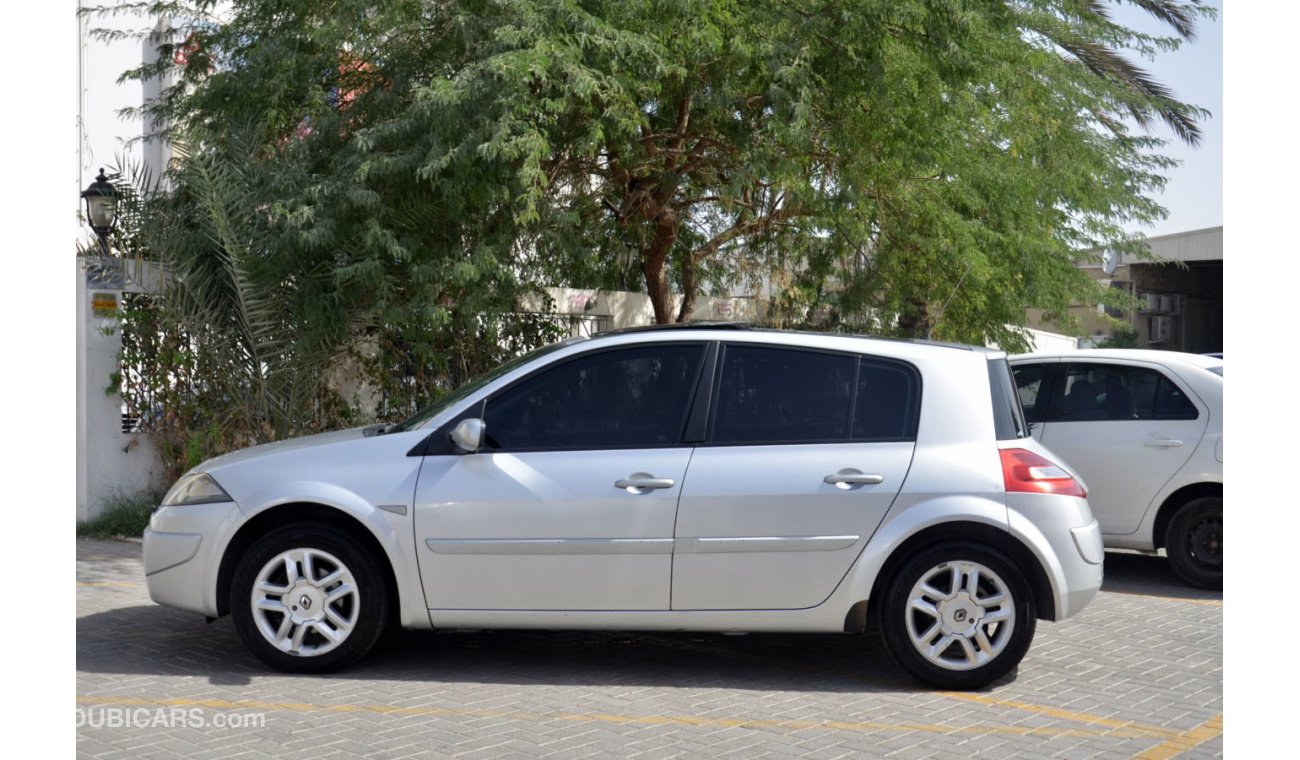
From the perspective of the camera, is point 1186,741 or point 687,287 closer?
point 1186,741

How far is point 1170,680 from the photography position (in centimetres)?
661

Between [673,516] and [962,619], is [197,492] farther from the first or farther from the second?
[962,619]

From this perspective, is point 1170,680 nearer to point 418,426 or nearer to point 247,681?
point 418,426

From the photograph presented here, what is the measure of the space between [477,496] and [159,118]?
8.01 meters

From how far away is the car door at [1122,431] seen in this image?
30.1 feet

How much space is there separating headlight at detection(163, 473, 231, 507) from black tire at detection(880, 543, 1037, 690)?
3324 millimetres

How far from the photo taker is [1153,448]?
30.1ft

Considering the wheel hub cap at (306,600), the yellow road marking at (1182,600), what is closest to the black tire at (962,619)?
the wheel hub cap at (306,600)

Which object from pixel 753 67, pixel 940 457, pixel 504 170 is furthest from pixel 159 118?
pixel 940 457

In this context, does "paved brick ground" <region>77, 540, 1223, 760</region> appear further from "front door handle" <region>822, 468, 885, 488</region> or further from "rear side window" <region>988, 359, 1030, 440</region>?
"rear side window" <region>988, 359, 1030, 440</region>

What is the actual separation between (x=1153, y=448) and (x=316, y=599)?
5.79 m

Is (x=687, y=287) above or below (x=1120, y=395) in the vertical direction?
above

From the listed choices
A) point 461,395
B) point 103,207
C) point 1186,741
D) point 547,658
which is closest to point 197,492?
Result: point 461,395

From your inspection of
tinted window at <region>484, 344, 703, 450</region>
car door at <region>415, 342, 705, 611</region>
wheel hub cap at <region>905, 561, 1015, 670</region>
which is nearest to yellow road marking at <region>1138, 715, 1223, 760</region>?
wheel hub cap at <region>905, 561, 1015, 670</region>
